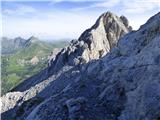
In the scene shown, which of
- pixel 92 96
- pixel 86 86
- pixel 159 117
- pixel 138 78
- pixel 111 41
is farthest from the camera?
pixel 111 41

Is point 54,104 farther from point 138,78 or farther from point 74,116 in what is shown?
point 138,78

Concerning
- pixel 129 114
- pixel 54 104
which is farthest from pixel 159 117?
pixel 54 104

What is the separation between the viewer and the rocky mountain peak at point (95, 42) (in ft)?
488

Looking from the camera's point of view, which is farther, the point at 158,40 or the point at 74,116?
the point at 158,40

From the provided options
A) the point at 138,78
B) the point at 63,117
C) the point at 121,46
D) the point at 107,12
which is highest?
the point at 107,12

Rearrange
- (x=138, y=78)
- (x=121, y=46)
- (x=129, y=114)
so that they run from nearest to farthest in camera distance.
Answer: (x=129, y=114)
(x=138, y=78)
(x=121, y=46)

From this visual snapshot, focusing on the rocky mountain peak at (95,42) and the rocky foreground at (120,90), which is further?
the rocky mountain peak at (95,42)

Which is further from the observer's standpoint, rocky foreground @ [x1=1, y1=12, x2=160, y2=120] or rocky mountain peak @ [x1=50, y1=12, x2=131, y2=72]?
rocky mountain peak @ [x1=50, y1=12, x2=131, y2=72]

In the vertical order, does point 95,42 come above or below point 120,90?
above

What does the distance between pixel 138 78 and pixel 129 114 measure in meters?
4.67

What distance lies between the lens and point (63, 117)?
3219cm

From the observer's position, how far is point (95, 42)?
162 metres

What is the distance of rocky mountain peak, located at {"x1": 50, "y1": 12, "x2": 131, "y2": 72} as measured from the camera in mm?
148875

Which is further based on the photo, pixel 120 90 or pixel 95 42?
pixel 95 42
